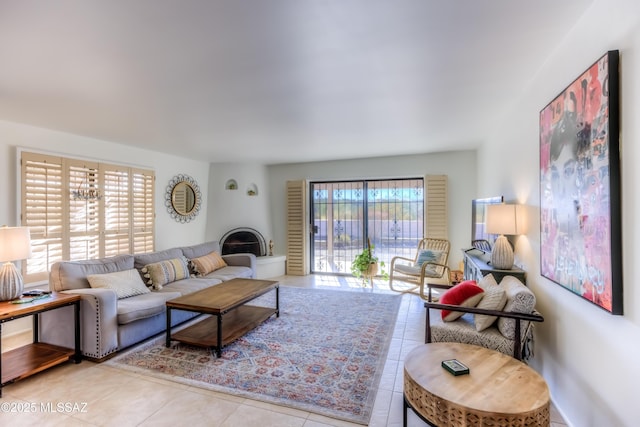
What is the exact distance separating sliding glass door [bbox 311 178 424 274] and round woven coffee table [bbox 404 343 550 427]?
4024 millimetres

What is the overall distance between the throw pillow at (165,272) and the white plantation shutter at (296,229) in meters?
2.36

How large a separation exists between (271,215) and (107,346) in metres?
4.02

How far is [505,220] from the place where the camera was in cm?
277

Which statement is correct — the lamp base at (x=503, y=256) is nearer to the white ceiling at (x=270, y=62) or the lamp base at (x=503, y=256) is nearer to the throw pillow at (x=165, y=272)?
the white ceiling at (x=270, y=62)

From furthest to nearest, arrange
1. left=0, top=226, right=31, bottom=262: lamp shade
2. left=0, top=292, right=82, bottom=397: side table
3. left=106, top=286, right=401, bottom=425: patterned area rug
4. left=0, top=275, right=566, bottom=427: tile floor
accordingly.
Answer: left=0, top=226, right=31, bottom=262: lamp shade < left=0, top=292, right=82, bottom=397: side table < left=106, top=286, right=401, bottom=425: patterned area rug < left=0, top=275, right=566, bottom=427: tile floor

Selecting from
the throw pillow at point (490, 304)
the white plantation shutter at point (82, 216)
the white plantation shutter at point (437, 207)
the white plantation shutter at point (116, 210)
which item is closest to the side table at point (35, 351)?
the white plantation shutter at point (82, 216)

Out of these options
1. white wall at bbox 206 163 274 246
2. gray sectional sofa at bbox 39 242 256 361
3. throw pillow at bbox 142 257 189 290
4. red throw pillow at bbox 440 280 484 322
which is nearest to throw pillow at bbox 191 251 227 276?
throw pillow at bbox 142 257 189 290

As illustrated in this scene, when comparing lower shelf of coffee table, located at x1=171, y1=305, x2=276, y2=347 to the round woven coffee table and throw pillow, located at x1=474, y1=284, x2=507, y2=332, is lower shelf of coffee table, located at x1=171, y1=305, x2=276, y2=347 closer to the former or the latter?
the round woven coffee table

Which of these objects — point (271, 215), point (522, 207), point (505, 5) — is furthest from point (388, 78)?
point (271, 215)

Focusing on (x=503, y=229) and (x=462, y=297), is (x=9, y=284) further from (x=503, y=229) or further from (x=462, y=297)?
(x=503, y=229)

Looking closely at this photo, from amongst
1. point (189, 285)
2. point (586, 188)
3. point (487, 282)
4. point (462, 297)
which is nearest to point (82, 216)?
point (189, 285)

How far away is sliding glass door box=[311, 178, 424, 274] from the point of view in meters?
5.80

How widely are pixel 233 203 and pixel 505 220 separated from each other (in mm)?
4920

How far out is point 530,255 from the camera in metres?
2.58
